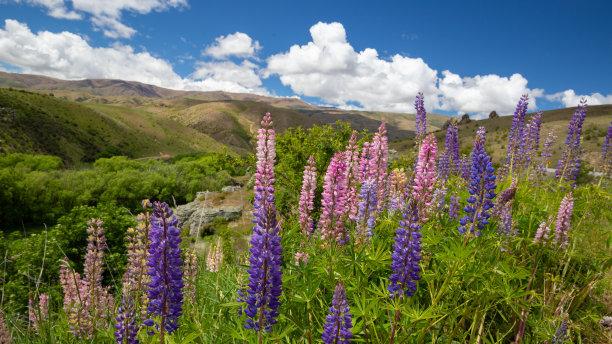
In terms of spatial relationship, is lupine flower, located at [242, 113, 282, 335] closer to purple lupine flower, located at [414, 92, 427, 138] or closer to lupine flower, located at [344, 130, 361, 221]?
lupine flower, located at [344, 130, 361, 221]

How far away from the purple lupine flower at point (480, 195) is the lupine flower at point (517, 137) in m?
4.70

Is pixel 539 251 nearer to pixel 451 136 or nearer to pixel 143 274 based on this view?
pixel 451 136

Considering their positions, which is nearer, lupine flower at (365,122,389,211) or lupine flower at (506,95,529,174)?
lupine flower at (365,122,389,211)

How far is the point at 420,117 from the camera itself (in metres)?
7.53

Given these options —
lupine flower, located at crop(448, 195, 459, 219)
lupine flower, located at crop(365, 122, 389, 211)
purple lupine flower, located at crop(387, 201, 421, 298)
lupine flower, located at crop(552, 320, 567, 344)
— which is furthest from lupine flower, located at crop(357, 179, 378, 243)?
lupine flower, located at crop(552, 320, 567, 344)

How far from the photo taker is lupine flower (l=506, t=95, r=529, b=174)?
8039mm

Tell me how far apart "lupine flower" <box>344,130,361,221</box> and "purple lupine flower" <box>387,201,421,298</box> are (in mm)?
1911

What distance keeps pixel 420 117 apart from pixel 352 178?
2.41 meters

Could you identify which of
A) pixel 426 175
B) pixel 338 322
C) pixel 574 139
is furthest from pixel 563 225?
pixel 574 139

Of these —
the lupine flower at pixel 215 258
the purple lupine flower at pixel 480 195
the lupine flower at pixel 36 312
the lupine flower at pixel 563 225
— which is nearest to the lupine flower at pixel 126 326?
the lupine flower at pixel 36 312

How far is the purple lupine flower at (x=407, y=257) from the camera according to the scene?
10.1ft

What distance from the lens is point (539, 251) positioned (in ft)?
14.8

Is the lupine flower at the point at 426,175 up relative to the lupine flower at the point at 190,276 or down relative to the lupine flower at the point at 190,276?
up

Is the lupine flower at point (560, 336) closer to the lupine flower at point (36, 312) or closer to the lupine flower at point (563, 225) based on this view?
the lupine flower at point (563, 225)
